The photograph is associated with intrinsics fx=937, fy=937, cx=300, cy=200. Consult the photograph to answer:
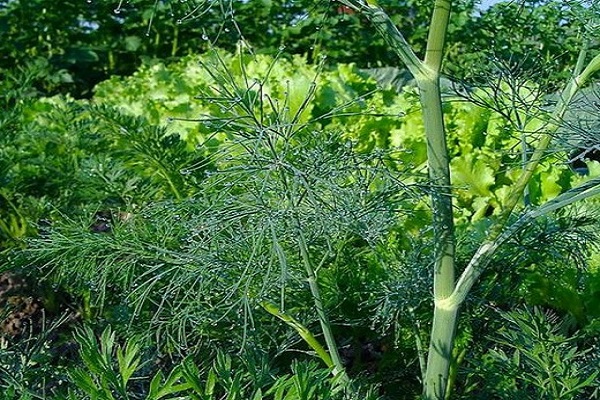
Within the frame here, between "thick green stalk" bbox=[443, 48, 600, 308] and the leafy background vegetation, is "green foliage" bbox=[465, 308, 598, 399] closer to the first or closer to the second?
the leafy background vegetation

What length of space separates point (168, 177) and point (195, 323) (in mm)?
771

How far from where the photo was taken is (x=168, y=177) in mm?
2436

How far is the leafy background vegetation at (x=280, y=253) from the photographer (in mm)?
1433

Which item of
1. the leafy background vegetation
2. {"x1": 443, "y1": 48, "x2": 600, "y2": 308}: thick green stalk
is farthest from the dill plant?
{"x1": 443, "y1": 48, "x2": 600, "y2": 308}: thick green stalk

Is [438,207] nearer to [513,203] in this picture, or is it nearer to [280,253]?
[513,203]

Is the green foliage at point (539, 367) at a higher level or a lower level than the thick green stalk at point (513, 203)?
lower

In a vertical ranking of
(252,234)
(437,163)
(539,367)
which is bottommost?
(539,367)

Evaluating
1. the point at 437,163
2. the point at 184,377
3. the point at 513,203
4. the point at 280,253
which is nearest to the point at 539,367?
the point at 513,203

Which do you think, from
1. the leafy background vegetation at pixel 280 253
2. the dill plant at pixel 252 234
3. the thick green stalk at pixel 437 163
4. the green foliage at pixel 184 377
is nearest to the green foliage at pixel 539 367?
the leafy background vegetation at pixel 280 253

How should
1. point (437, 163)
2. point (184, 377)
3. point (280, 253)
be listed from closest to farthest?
point (184, 377) < point (280, 253) < point (437, 163)

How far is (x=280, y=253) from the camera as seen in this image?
1323 mm

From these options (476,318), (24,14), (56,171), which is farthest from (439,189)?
(24,14)

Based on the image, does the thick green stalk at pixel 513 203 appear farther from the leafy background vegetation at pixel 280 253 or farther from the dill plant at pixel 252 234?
the dill plant at pixel 252 234

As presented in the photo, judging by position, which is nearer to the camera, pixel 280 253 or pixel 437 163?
pixel 280 253
